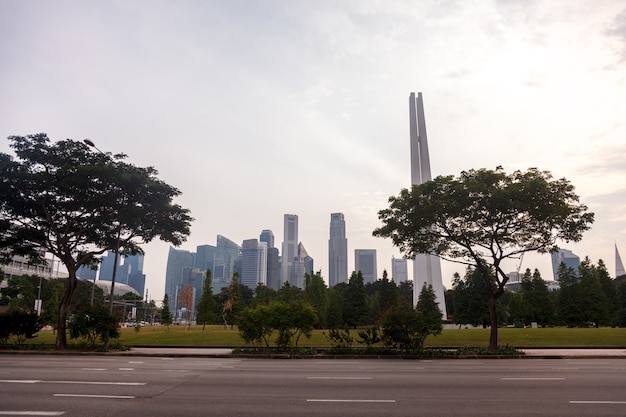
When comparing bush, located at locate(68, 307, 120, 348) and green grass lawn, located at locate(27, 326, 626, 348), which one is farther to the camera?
green grass lawn, located at locate(27, 326, 626, 348)

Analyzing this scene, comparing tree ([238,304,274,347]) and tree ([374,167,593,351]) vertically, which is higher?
tree ([374,167,593,351])

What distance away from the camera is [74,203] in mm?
27516

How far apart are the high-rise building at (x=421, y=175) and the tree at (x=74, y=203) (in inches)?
1542

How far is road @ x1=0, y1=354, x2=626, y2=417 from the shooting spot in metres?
9.24

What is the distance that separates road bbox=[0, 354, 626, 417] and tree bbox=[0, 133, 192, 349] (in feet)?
41.0

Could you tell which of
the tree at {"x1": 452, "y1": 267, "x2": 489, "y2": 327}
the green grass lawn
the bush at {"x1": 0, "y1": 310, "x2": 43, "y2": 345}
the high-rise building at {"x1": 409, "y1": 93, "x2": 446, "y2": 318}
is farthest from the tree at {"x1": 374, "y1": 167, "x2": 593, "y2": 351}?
the tree at {"x1": 452, "y1": 267, "x2": 489, "y2": 327}

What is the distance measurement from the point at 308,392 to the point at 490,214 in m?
17.3

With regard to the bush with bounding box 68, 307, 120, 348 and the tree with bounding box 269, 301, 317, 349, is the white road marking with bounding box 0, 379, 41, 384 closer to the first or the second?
the tree with bounding box 269, 301, 317, 349

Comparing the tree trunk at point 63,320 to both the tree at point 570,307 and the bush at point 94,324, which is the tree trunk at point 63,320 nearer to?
the bush at point 94,324

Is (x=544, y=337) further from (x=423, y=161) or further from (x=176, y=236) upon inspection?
(x=423, y=161)

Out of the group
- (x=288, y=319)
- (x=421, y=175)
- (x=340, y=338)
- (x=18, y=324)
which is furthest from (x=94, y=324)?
(x=421, y=175)

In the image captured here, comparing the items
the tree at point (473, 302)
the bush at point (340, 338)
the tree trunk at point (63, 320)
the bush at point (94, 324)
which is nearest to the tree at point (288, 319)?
the bush at point (340, 338)

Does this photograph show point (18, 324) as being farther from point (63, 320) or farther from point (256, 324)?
point (256, 324)

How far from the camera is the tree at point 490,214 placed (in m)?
24.2
